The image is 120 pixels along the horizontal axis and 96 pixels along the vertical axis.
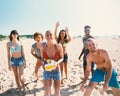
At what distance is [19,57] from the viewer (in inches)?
264

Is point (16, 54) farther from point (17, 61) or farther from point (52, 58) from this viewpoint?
point (52, 58)

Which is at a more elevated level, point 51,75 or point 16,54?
point 16,54

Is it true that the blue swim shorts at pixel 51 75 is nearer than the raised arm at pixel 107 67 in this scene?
No

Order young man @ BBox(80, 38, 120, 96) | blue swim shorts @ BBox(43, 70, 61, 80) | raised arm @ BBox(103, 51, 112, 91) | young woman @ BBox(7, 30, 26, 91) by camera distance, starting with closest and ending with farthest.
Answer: raised arm @ BBox(103, 51, 112, 91)
young man @ BBox(80, 38, 120, 96)
blue swim shorts @ BBox(43, 70, 61, 80)
young woman @ BBox(7, 30, 26, 91)

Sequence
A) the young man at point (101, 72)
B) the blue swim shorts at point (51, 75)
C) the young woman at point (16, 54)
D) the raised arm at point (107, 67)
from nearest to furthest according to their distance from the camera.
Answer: the raised arm at point (107, 67) < the young man at point (101, 72) < the blue swim shorts at point (51, 75) < the young woman at point (16, 54)

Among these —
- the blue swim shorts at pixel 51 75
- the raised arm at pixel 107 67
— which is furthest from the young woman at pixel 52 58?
the raised arm at pixel 107 67

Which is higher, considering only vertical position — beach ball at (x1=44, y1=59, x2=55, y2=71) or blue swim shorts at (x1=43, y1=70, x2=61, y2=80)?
beach ball at (x1=44, y1=59, x2=55, y2=71)

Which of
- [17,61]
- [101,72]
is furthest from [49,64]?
[17,61]

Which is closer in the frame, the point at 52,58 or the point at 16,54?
the point at 52,58

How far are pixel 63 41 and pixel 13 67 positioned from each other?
183cm

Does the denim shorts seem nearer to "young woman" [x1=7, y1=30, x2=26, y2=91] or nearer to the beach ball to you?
"young woman" [x1=7, y1=30, x2=26, y2=91]

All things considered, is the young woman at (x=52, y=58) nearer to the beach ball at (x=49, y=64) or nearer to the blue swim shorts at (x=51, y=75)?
the blue swim shorts at (x=51, y=75)

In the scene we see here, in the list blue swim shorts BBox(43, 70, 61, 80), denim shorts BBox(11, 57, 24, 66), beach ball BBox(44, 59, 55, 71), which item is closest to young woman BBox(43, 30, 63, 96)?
blue swim shorts BBox(43, 70, 61, 80)

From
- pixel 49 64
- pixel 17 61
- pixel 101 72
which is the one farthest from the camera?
pixel 17 61
